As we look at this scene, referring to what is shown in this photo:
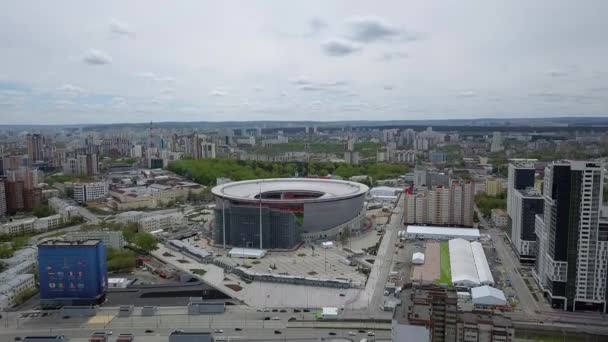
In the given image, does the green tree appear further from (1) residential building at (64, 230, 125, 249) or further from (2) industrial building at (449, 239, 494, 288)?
(2) industrial building at (449, 239, 494, 288)

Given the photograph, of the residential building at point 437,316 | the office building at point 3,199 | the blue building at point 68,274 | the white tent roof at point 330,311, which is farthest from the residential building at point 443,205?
the office building at point 3,199

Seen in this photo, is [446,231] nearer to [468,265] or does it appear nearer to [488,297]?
[468,265]

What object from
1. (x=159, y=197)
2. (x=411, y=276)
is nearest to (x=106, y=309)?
(x=411, y=276)

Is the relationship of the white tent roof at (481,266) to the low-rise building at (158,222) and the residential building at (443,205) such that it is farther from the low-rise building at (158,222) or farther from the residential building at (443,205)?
the low-rise building at (158,222)

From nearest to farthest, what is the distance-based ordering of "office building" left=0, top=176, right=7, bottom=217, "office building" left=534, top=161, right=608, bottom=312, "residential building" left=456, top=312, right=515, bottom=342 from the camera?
"residential building" left=456, top=312, right=515, bottom=342 < "office building" left=534, top=161, right=608, bottom=312 < "office building" left=0, top=176, right=7, bottom=217

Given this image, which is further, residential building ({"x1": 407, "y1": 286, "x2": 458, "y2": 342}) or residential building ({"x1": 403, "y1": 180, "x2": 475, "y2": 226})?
residential building ({"x1": 403, "y1": 180, "x2": 475, "y2": 226})

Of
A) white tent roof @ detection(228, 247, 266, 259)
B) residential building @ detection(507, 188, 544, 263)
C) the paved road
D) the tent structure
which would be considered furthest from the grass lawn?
white tent roof @ detection(228, 247, 266, 259)
